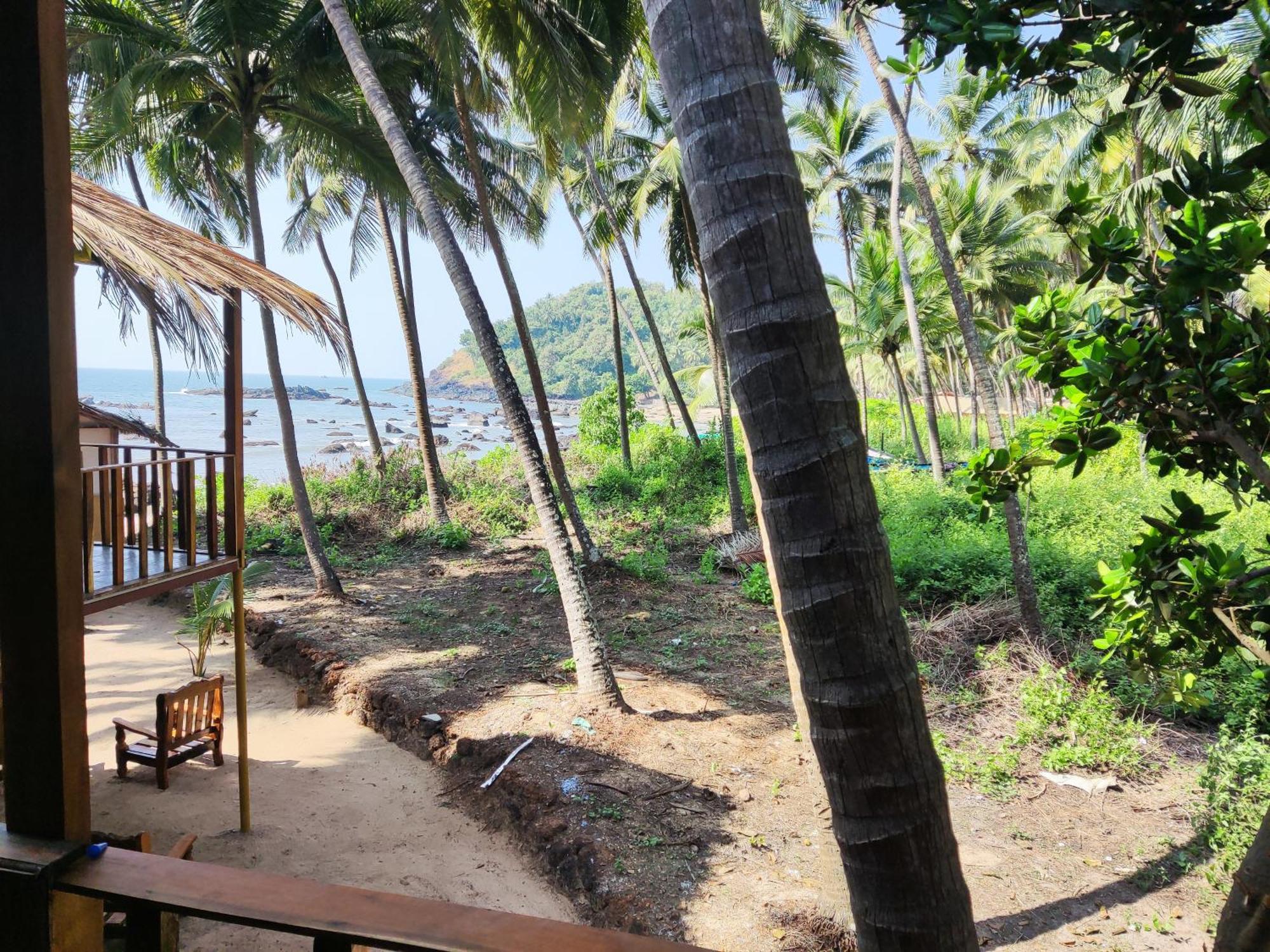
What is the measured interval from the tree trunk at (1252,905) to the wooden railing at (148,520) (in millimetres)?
5364

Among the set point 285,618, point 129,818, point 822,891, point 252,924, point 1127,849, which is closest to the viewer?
point 252,924

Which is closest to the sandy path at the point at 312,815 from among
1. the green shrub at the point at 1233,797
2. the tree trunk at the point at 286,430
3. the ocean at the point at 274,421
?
the tree trunk at the point at 286,430

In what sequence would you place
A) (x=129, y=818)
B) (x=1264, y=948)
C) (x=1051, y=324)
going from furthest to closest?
(x=129, y=818) → (x=1051, y=324) → (x=1264, y=948)

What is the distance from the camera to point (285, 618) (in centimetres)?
998

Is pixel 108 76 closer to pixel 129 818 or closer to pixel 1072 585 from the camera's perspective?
pixel 129 818

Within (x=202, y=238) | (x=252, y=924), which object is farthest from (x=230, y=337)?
(x=252, y=924)

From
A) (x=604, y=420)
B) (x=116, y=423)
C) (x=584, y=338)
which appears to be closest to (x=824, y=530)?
(x=116, y=423)

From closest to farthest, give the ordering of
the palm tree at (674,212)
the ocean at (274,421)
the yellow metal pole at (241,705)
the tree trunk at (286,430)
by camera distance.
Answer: the yellow metal pole at (241,705) < the tree trunk at (286,430) < the palm tree at (674,212) < the ocean at (274,421)

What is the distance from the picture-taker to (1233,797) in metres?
4.85

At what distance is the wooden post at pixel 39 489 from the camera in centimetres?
140

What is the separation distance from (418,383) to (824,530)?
14.2 meters

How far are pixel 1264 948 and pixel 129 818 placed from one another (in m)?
6.69

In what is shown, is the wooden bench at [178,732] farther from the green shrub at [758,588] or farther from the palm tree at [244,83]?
the green shrub at [758,588]

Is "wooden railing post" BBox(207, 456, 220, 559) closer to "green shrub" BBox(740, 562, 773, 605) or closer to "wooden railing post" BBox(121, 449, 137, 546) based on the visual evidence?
"wooden railing post" BBox(121, 449, 137, 546)
